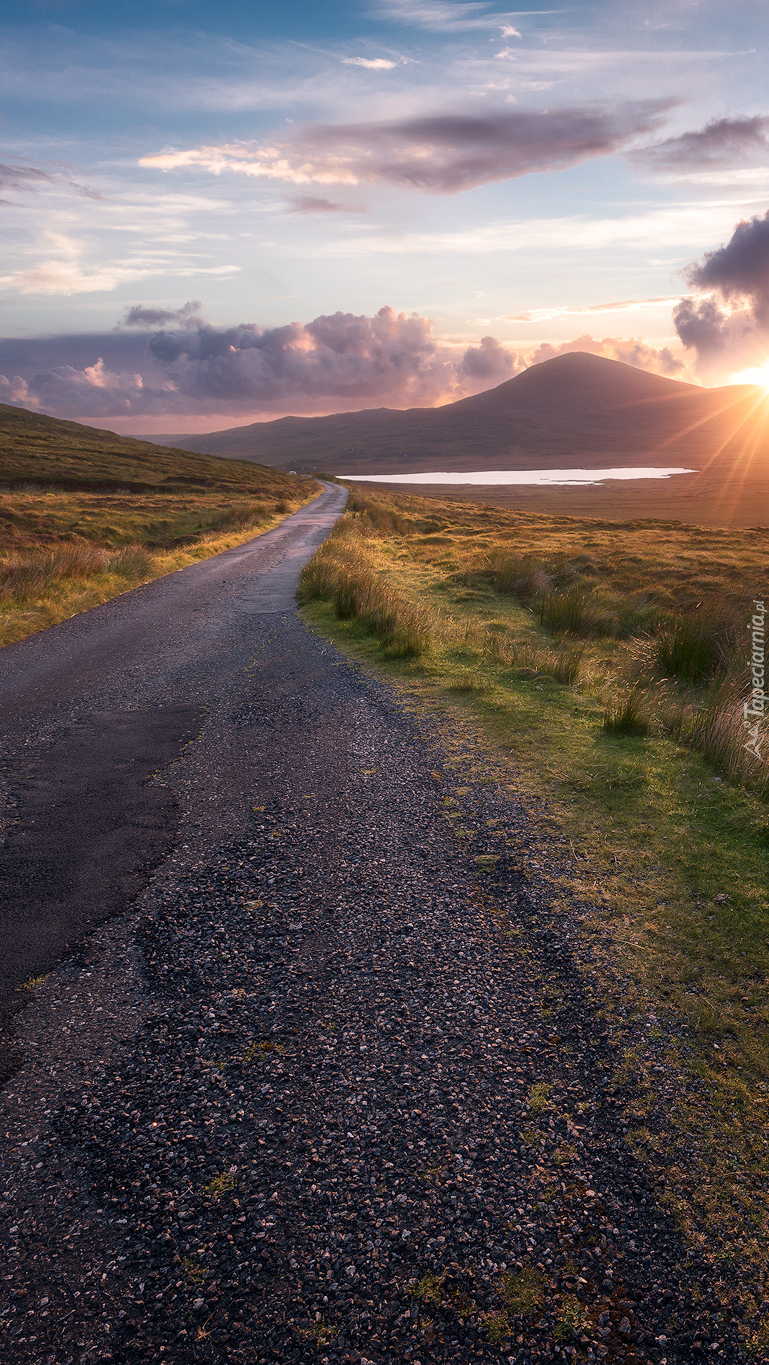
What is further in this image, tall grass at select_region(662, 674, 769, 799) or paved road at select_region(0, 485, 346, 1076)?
tall grass at select_region(662, 674, 769, 799)

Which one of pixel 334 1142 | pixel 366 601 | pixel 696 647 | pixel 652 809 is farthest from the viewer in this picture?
pixel 366 601

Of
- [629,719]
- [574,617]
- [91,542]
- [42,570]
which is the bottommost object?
[629,719]

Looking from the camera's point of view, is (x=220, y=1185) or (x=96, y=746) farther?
(x=96, y=746)

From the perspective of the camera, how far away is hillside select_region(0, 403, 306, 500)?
2854 inches

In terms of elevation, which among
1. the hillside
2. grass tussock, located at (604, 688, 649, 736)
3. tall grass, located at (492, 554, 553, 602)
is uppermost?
the hillside

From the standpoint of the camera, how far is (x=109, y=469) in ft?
292

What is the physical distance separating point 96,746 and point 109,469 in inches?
3614

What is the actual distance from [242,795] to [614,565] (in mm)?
24961

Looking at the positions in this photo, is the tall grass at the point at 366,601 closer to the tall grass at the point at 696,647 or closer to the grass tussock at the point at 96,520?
the tall grass at the point at 696,647

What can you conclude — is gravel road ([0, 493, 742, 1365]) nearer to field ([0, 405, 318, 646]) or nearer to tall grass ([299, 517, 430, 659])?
tall grass ([299, 517, 430, 659])

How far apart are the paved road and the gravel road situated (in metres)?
0.24

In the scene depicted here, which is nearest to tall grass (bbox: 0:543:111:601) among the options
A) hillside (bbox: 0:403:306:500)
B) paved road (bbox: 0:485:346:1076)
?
paved road (bbox: 0:485:346:1076)

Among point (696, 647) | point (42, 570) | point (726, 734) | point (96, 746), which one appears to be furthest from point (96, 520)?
point (726, 734)

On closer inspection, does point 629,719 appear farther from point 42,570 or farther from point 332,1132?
point 42,570
